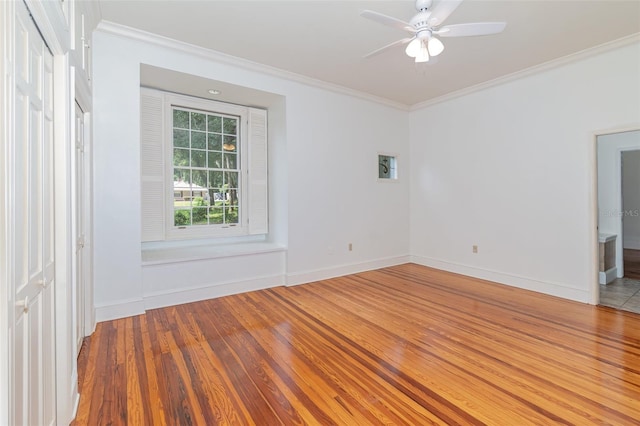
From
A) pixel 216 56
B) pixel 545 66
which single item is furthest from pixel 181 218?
pixel 545 66

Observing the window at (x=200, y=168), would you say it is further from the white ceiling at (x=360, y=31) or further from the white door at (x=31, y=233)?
the white door at (x=31, y=233)

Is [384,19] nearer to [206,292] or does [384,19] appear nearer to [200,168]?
[200,168]

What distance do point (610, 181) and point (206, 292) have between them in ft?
16.8

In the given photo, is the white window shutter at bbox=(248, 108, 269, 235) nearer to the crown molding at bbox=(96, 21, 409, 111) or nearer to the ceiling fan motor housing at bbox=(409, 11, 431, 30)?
the crown molding at bbox=(96, 21, 409, 111)

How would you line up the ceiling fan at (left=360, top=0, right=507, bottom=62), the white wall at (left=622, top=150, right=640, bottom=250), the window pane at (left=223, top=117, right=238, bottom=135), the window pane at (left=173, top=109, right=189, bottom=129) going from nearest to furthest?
the ceiling fan at (left=360, top=0, right=507, bottom=62) < the white wall at (left=622, top=150, right=640, bottom=250) < the window pane at (left=173, top=109, right=189, bottom=129) < the window pane at (left=223, top=117, right=238, bottom=135)

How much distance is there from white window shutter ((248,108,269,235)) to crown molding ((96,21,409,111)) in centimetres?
80

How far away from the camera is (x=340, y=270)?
500 centimetres

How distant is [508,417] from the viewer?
5.85 ft

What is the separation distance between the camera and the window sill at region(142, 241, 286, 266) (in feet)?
12.1

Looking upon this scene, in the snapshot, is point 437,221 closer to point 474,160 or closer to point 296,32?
point 474,160

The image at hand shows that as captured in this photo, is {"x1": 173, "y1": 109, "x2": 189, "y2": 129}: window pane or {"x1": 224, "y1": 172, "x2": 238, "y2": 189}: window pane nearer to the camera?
{"x1": 173, "y1": 109, "x2": 189, "y2": 129}: window pane

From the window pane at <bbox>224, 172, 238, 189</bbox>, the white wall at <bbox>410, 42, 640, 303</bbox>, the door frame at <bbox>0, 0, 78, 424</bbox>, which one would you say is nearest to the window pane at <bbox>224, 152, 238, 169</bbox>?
the window pane at <bbox>224, 172, 238, 189</bbox>

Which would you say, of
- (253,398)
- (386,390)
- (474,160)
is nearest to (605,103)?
(474,160)

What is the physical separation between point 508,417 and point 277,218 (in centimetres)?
357
